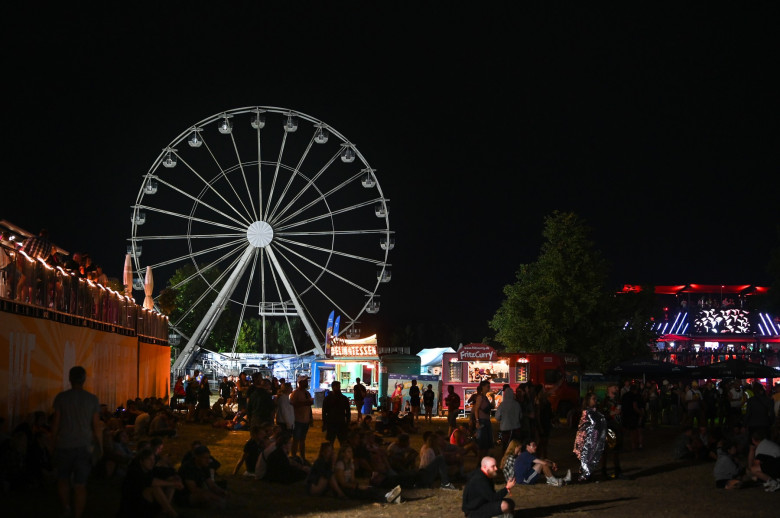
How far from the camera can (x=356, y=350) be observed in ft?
128

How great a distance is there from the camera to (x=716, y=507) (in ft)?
40.4

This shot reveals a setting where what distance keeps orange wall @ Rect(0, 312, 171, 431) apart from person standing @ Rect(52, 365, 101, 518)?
4756 mm

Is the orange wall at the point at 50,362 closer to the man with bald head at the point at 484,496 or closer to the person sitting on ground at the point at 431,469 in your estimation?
the person sitting on ground at the point at 431,469

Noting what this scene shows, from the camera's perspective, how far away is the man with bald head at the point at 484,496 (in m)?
9.22

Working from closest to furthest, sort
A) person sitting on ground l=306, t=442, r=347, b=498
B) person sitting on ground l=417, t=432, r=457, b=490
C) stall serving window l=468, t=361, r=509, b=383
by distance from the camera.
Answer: person sitting on ground l=306, t=442, r=347, b=498 < person sitting on ground l=417, t=432, r=457, b=490 < stall serving window l=468, t=361, r=509, b=383

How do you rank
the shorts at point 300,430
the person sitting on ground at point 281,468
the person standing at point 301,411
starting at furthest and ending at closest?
the shorts at point 300,430 → the person standing at point 301,411 → the person sitting on ground at point 281,468

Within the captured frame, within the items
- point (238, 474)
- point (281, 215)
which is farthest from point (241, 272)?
point (238, 474)

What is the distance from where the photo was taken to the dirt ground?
36.5 feet

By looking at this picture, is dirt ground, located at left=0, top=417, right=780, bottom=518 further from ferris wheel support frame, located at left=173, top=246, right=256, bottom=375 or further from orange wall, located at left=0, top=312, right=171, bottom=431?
ferris wheel support frame, located at left=173, top=246, right=256, bottom=375

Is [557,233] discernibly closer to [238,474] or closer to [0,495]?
[238,474]

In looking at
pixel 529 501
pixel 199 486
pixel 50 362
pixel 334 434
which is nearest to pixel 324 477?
pixel 199 486

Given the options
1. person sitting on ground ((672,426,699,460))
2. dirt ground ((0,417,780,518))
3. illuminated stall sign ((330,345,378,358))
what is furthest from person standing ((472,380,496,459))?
illuminated stall sign ((330,345,378,358))

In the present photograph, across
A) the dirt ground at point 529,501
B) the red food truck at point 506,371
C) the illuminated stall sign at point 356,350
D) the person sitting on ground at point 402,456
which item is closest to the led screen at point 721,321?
the illuminated stall sign at point 356,350

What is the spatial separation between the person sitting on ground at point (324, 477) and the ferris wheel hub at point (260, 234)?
1186 inches
